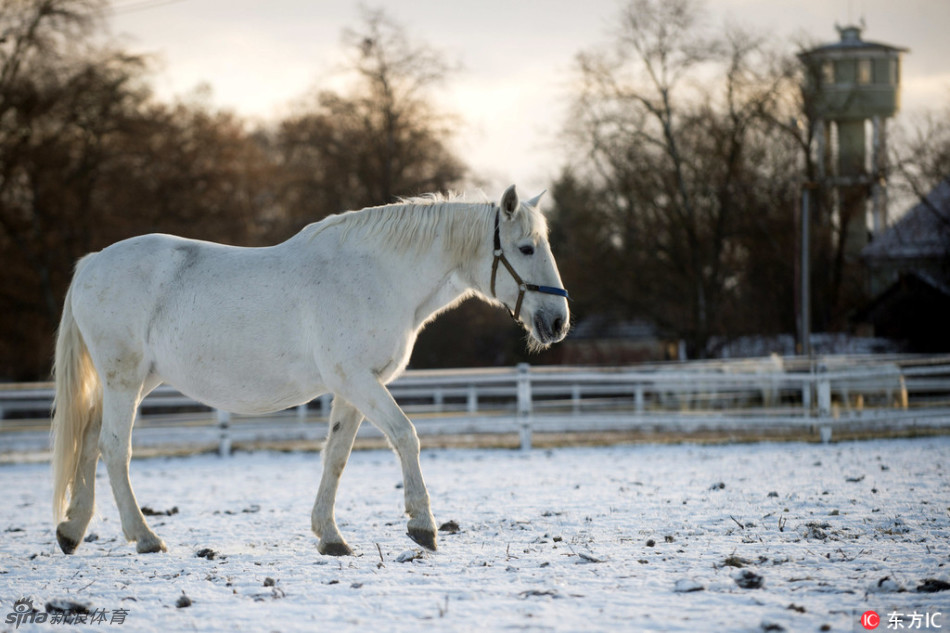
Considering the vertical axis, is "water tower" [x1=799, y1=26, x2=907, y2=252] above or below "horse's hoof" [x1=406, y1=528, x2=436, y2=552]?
above

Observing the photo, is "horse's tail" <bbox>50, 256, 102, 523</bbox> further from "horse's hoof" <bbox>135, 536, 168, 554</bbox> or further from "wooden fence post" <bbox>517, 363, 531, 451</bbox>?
"wooden fence post" <bbox>517, 363, 531, 451</bbox>

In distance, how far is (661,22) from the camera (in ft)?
87.1

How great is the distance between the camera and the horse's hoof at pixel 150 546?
577 cm

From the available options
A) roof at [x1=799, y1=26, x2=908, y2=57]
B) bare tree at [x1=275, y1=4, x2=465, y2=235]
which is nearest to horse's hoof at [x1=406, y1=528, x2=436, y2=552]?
bare tree at [x1=275, y1=4, x2=465, y2=235]

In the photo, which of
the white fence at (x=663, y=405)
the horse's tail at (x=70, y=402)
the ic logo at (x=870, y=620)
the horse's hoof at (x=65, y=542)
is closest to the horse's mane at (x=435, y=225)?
the horse's tail at (x=70, y=402)

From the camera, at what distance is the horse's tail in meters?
6.14

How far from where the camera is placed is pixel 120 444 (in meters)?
6.06

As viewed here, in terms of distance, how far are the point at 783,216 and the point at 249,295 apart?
25.1m

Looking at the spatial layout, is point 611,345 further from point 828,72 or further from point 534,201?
point 534,201

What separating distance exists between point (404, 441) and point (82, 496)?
2.42 m

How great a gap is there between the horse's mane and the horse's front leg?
3.19 feet

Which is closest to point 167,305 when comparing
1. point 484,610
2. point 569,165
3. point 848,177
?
point 484,610

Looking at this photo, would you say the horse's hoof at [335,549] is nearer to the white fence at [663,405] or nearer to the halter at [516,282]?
the halter at [516,282]

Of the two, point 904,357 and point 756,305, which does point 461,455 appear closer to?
point 904,357
